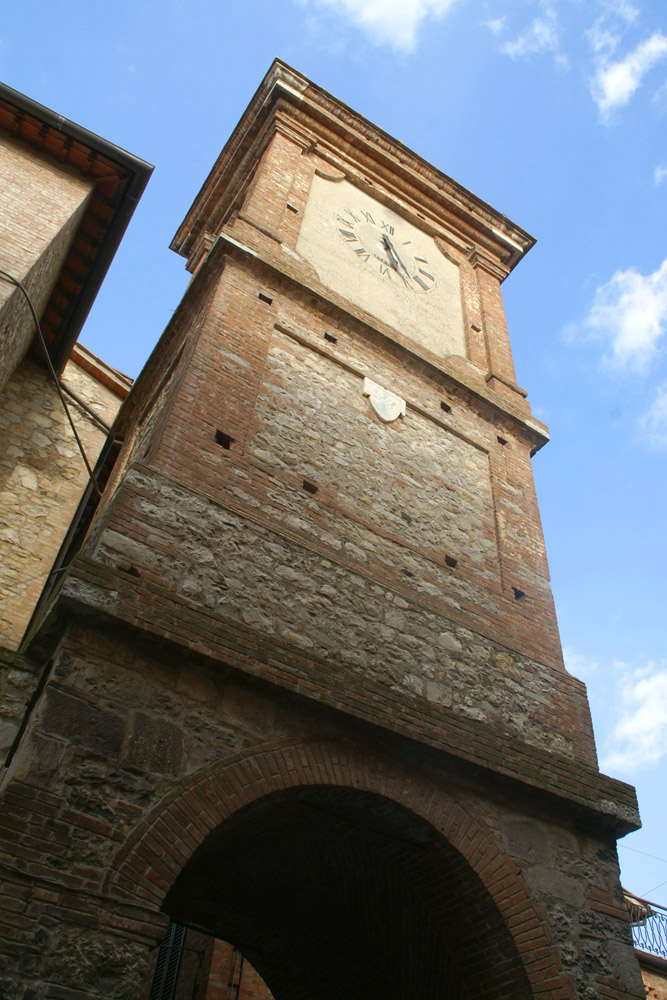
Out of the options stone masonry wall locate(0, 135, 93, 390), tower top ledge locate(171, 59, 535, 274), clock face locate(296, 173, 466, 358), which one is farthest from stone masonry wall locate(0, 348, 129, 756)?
tower top ledge locate(171, 59, 535, 274)

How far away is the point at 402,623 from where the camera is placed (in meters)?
6.08

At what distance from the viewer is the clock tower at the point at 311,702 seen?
424 centimetres

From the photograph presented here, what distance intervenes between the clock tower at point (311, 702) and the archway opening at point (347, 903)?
26 millimetres

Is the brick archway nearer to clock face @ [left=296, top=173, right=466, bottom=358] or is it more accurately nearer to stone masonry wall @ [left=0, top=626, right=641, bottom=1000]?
stone masonry wall @ [left=0, top=626, right=641, bottom=1000]

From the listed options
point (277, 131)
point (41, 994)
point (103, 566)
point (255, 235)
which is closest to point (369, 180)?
point (277, 131)

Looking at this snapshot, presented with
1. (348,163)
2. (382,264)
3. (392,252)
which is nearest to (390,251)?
(392,252)

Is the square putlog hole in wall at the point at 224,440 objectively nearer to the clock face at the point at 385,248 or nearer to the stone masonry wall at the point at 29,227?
the stone masonry wall at the point at 29,227

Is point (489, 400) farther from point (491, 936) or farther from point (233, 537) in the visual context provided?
point (491, 936)

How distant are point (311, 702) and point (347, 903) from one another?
2.16m

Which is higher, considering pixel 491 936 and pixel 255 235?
pixel 255 235

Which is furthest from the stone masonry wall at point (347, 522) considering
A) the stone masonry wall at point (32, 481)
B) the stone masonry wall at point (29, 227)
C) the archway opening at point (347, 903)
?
the stone masonry wall at point (32, 481)

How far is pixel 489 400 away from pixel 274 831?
5651 millimetres

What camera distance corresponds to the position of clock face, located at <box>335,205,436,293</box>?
1064 centimetres

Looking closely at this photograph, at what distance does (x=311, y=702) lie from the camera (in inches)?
197
